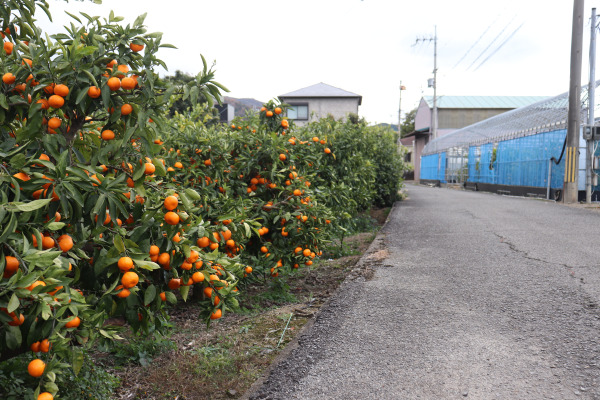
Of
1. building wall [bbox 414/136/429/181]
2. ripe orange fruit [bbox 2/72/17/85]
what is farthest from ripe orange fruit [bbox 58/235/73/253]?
building wall [bbox 414/136/429/181]

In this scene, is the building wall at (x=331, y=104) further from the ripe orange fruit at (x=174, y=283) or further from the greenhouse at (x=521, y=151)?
the ripe orange fruit at (x=174, y=283)

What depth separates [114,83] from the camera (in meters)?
1.95

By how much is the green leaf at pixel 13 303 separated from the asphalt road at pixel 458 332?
1.49 metres

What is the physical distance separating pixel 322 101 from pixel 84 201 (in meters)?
40.3

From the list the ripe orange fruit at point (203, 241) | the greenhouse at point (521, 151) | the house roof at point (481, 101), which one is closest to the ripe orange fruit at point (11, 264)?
the ripe orange fruit at point (203, 241)

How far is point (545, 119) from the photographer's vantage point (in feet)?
57.1

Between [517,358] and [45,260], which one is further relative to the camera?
[517,358]

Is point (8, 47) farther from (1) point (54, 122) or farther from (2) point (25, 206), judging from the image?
(2) point (25, 206)

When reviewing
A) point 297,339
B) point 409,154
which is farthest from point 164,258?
point 409,154

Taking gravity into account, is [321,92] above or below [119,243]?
above

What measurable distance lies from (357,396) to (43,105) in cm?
206

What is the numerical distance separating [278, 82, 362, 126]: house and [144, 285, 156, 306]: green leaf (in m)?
38.8

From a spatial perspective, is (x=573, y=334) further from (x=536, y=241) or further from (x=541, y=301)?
(x=536, y=241)

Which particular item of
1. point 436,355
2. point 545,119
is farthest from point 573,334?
point 545,119
